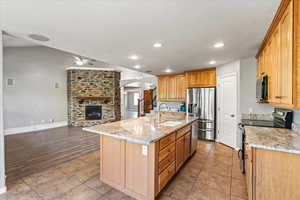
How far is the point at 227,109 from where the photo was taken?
4.00 m

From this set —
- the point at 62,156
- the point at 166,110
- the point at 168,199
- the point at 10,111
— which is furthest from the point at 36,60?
the point at 168,199

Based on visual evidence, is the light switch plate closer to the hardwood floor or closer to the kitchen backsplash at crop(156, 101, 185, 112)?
the hardwood floor

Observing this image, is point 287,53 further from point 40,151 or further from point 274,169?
point 40,151

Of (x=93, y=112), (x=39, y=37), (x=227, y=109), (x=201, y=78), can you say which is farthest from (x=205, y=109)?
(x=93, y=112)

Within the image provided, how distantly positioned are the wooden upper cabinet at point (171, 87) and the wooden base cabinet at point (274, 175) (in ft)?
13.2

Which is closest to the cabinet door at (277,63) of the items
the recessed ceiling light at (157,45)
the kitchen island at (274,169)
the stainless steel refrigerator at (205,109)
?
the kitchen island at (274,169)

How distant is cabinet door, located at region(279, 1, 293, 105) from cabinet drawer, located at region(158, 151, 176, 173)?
162cm

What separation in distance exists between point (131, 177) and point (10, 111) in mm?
6022

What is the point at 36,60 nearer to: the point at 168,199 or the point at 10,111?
the point at 10,111

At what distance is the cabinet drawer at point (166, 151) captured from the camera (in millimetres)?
1919

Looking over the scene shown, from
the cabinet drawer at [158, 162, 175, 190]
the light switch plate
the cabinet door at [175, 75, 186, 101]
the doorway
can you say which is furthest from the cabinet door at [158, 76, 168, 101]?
the light switch plate

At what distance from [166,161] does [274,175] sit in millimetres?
1248

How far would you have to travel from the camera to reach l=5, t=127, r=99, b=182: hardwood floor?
8.98ft

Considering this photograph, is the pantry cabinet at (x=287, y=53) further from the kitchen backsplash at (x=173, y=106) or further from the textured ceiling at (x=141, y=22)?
the kitchen backsplash at (x=173, y=106)
